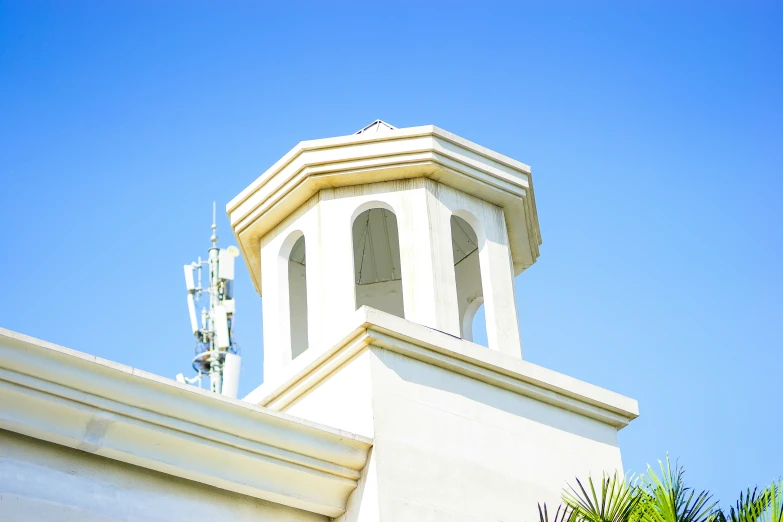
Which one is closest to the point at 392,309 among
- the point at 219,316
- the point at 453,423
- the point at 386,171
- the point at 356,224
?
the point at 356,224

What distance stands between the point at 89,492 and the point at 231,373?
16810mm

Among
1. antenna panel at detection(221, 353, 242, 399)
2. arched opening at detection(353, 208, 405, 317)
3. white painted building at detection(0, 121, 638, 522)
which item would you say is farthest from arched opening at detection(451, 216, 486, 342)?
antenna panel at detection(221, 353, 242, 399)

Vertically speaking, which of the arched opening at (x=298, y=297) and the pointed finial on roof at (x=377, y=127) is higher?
the pointed finial on roof at (x=377, y=127)

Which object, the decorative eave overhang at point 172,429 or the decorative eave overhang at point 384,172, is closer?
the decorative eave overhang at point 172,429

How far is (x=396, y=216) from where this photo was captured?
37.4 feet

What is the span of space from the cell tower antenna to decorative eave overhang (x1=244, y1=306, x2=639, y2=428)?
14663 millimetres

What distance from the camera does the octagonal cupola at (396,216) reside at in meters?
10.9

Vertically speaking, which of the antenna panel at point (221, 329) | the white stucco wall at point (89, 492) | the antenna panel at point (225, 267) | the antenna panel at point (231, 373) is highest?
the antenna panel at point (225, 267)

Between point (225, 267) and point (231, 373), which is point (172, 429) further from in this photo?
point (225, 267)

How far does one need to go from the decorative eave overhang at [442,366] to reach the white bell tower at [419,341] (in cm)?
1

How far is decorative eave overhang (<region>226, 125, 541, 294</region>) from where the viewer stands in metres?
11.1

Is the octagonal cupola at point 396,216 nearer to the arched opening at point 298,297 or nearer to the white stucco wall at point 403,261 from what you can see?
the white stucco wall at point 403,261

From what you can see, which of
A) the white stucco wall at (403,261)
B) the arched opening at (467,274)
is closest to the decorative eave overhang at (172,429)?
the white stucco wall at (403,261)

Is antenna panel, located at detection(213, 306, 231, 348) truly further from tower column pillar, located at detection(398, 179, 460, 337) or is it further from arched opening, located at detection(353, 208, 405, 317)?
tower column pillar, located at detection(398, 179, 460, 337)
